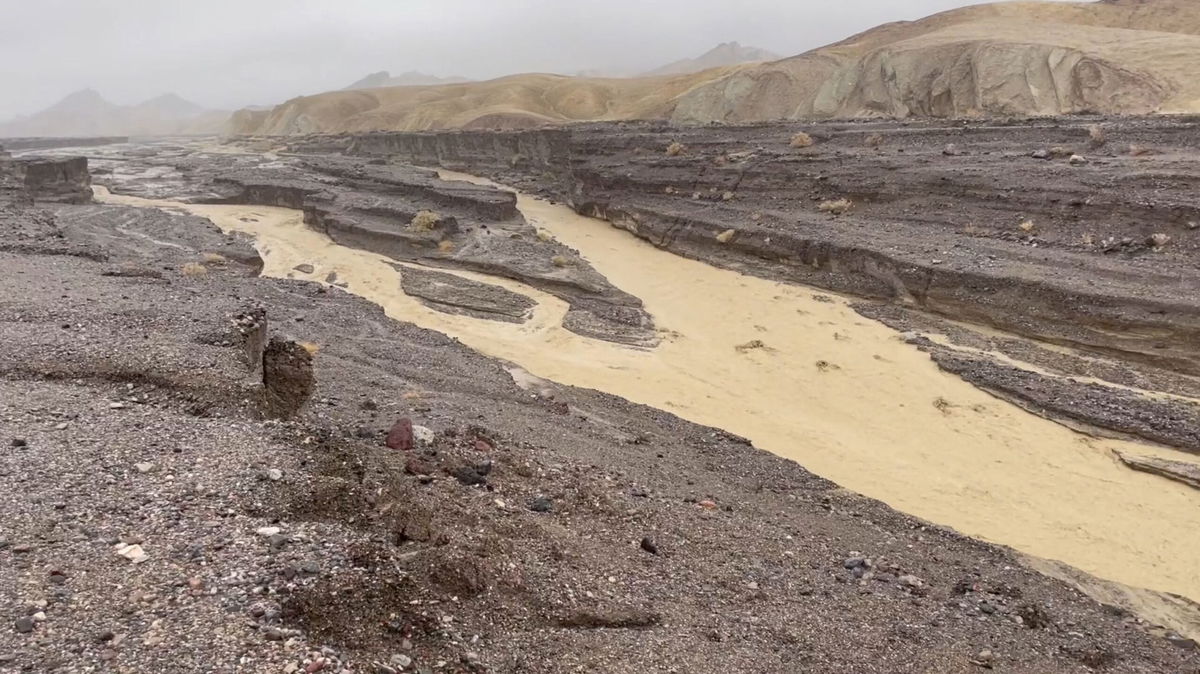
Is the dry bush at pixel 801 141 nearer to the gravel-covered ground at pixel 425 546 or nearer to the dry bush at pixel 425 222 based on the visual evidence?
the dry bush at pixel 425 222

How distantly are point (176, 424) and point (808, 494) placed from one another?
7321 mm

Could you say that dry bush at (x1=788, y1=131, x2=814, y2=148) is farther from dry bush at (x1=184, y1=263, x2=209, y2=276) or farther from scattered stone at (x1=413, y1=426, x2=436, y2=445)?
scattered stone at (x1=413, y1=426, x2=436, y2=445)

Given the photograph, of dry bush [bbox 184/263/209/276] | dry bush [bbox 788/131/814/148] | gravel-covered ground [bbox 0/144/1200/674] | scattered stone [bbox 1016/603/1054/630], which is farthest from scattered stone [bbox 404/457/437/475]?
dry bush [bbox 788/131/814/148]

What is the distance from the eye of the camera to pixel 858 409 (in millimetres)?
13172

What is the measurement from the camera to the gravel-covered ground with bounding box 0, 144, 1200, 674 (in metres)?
4.31

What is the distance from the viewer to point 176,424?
22.7ft

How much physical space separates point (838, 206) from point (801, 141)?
17.5 feet

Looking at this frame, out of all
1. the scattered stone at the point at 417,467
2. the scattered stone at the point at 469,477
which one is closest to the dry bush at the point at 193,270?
the scattered stone at the point at 417,467

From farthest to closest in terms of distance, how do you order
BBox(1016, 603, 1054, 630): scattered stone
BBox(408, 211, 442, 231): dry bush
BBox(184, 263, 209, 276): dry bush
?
BBox(408, 211, 442, 231): dry bush
BBox(184, 263, 209, 276): dry bush
BBox(1016, 603, 1054, 630): scattered stone

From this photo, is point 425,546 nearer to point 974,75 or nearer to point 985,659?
point 985,659

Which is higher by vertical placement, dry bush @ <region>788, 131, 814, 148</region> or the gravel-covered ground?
dry bush @ <region>788, 131, 814, 148</region>

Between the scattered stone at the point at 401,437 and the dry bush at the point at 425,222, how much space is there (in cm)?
1816

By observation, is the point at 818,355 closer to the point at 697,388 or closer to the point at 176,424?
the point at 697,388

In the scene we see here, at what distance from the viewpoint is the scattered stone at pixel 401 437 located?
24.9 feet
